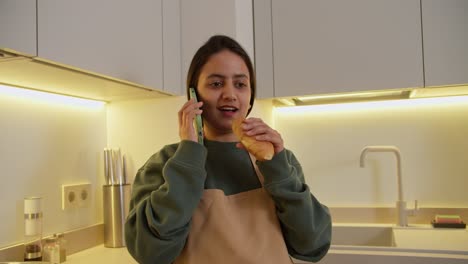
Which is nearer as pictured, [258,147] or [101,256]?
[258,147]

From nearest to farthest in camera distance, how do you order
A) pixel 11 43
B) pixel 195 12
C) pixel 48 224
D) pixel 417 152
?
pixel 11 43 → pixel 48 224 → pixel 195 12 → pixel 417 152

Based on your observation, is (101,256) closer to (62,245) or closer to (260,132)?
(62,245)

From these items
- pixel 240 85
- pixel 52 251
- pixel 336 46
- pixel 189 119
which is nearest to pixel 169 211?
pixel 189 119

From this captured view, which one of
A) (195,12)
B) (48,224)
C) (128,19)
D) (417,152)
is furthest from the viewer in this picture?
(417,152)

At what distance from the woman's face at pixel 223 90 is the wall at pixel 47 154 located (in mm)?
619

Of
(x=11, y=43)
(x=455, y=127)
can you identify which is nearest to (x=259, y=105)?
(x=455, y=127)


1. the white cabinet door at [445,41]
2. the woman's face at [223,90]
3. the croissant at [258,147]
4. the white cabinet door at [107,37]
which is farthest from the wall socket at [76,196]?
the white cabinet door at [445,41]

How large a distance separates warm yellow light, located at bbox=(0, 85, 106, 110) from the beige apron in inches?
27.6

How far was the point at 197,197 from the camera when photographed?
714mm

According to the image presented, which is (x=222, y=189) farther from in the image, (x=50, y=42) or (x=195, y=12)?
(x=195, y=12)

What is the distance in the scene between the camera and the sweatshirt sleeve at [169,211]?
0.68 meters

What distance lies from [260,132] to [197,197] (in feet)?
0.56

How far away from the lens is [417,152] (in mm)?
1588

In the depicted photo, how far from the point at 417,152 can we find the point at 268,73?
0.69 meters
